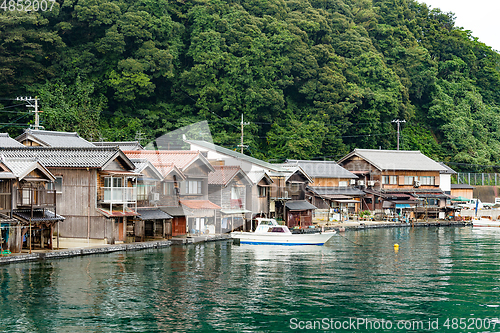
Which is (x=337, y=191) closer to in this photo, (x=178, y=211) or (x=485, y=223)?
(x=485, y=223)

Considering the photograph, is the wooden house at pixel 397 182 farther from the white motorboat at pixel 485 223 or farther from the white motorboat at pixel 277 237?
the white motorboat at pixel 277 237

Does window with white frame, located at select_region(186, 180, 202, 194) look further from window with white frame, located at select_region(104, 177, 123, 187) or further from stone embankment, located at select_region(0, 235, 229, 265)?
window with white frame, located at select_region(104, 177, 123, 187)

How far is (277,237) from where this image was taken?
42.8m

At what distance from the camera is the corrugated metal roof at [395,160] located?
76062mm

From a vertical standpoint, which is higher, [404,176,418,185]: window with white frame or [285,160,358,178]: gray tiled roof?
[285,160,358,178]: gray tiled roof

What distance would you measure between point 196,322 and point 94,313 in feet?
13.0

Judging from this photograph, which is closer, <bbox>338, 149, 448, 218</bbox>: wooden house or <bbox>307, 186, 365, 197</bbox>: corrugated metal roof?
<bbox>307, 186, 365, 197</bbox>: corrugated metal roof

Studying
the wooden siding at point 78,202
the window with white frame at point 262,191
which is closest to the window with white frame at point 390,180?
the window with white frame at point 262,191

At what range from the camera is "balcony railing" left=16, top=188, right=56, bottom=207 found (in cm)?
3331

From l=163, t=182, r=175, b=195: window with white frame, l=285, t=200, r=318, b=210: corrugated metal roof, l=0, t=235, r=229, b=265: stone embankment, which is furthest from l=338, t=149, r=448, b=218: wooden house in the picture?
l=163, t=182, r=175, b=195: window with white frame

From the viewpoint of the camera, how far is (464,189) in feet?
291

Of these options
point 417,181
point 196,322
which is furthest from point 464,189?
point 196,322

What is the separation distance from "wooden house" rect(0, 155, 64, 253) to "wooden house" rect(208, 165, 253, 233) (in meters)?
17.0
